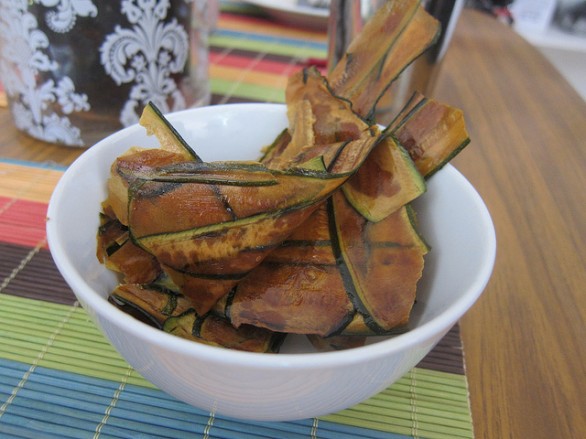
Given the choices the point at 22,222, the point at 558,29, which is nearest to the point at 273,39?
the point at 22,222

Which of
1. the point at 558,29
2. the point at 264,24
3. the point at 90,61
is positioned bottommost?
the point at 558,29

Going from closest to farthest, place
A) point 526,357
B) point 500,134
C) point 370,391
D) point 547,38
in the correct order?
point 370,391 → point 526,357 → point 500,134 → point 547,38

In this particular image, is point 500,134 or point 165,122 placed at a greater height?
point 165,122

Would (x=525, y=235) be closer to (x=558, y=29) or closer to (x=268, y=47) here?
(x=268, y=47)

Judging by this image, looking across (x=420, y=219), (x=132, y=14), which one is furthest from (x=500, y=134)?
(x=132, y=14)

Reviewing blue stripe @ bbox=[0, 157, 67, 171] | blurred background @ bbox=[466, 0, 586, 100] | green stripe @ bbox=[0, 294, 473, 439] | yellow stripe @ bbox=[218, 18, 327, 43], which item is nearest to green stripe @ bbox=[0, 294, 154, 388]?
green stripe @ bbox=[0, 294, 473, 439]

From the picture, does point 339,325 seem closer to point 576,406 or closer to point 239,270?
point 239,270
